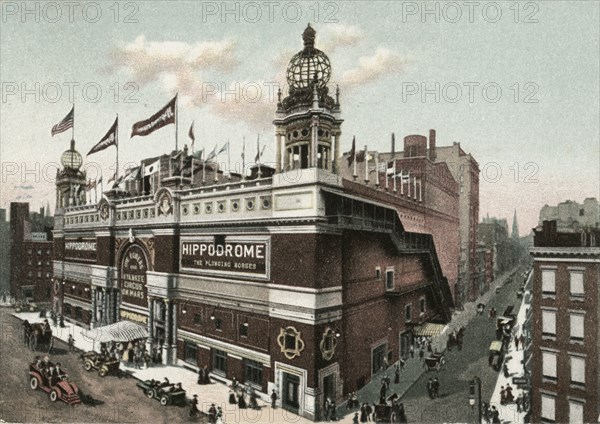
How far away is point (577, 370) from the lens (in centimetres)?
1870

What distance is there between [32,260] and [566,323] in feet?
169

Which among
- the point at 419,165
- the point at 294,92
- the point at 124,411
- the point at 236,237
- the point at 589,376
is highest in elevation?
the point at 294,92

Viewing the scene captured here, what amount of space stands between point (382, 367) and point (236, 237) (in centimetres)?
1271

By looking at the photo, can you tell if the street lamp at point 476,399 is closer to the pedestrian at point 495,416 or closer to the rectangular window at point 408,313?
the pedestrian at point 495,416

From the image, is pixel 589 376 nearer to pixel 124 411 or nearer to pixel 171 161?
pixel 124 411

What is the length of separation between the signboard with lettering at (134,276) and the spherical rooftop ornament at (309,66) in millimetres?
18284

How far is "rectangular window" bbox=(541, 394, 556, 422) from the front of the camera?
62.7ft

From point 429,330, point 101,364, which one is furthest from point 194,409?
point 429,330

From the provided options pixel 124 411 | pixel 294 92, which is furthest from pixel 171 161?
pixel 124 411

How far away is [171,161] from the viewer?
104ft

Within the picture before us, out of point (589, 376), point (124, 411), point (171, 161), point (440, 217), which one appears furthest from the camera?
point (171, 161)

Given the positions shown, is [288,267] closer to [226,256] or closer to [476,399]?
[226,256]

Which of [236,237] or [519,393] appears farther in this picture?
[236,237]

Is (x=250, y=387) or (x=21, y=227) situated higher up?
(x=21, y=227)
